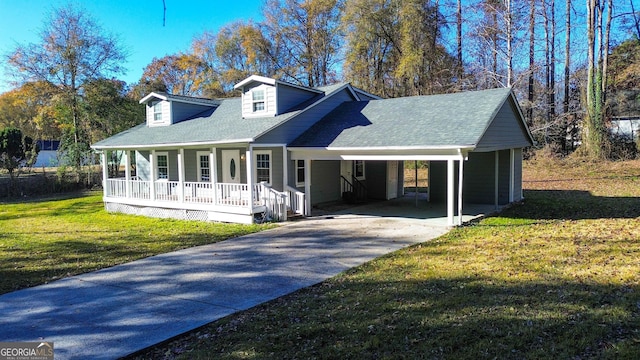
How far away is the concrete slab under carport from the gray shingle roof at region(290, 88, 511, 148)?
7.95 feet

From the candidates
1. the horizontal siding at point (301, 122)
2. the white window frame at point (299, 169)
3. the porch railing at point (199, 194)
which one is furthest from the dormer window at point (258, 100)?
the porch railing at point (199, 194)

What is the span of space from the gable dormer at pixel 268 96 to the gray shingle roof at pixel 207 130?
385mm

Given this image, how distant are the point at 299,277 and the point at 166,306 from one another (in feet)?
7.32

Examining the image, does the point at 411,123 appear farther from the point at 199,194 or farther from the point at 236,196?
the point at 199,194

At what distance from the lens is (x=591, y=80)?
24.2 meters

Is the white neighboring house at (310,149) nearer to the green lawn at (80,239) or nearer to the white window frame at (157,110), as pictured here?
the white window frame at (157,110)

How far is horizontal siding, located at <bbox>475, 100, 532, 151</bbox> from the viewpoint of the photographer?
12.5m

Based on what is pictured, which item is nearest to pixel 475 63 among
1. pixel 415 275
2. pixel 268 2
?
pixel 268 2

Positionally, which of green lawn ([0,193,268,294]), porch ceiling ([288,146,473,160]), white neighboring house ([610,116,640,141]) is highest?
white neighboring house ([610,116,640,141])

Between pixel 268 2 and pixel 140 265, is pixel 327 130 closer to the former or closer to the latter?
pixel 140 265

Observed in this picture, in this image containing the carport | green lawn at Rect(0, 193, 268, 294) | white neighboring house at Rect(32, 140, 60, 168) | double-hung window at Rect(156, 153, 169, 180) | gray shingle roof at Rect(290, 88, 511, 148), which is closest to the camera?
green lawn at Rect(0, 193, 268, 294)

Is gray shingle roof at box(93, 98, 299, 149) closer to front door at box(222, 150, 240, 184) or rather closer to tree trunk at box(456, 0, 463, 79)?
front door at box(222, 150, 240, 184)

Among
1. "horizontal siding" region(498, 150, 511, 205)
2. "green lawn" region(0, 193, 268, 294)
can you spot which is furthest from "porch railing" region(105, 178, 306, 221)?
"horizontal siding" region(498, 150, 511, 205)

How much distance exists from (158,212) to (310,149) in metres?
6.57
